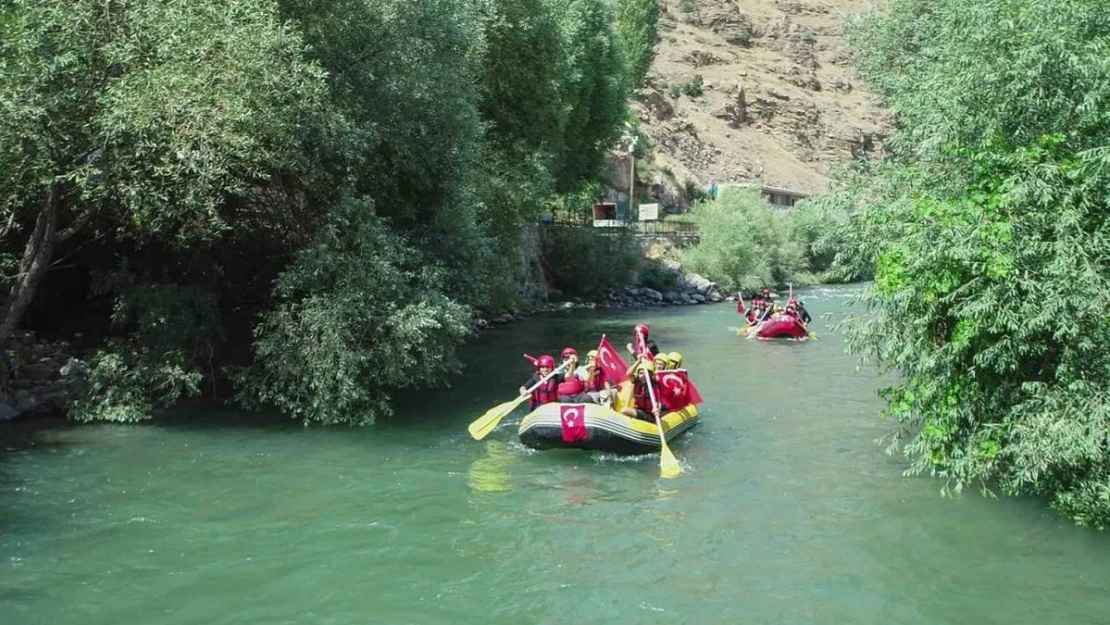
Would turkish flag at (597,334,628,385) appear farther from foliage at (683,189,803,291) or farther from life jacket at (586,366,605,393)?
foliage at (683,189,803,291)

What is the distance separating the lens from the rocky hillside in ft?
255

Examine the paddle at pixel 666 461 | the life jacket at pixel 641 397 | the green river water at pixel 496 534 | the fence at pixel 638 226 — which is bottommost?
the green river water at pixel 496 534

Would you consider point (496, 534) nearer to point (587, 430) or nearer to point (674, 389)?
point (587, 430)

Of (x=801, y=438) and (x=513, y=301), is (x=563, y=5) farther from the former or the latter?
(x=801, y=438)

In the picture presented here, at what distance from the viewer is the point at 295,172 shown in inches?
629

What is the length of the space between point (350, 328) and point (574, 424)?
406 centimetres

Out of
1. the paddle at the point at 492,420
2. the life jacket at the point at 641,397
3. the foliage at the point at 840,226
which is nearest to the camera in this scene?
the foliage at the point at 840,226

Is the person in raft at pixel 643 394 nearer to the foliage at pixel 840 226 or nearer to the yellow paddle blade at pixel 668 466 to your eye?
the yellow paddle blade at pixel 668 466

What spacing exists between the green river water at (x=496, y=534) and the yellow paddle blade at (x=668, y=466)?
0.17 m

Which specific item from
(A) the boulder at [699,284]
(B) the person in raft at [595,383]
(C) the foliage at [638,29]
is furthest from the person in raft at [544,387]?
(C) the foliage at [638,29]

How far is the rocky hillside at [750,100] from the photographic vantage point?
77812 mm

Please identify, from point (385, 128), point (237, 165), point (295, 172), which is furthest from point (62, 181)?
point (385, 128)

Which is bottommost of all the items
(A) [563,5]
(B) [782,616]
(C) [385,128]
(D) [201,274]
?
(B) [782,616]

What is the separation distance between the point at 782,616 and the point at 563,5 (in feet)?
82.7
